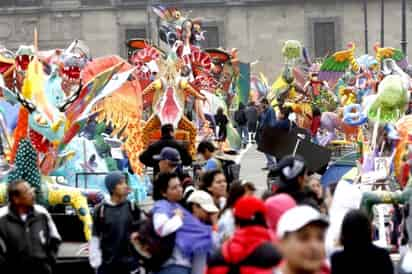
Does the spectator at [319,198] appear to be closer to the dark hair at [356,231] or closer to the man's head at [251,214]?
the dark hair at [356,231]

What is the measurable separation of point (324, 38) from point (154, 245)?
58.9 meters

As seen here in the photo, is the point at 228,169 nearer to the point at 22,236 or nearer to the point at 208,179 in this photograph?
the point at 208,179

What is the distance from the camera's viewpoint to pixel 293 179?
9.32m

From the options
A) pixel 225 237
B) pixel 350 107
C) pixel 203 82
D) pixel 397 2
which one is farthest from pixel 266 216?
pixel 397 2

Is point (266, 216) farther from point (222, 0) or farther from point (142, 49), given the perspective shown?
point (222, 0)

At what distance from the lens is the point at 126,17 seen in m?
69.2

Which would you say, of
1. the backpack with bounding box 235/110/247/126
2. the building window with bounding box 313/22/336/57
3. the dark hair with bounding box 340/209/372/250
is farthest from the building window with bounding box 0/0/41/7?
the dark hair with bounding box 340/209/372/250

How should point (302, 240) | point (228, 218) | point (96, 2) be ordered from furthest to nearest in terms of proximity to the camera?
point (96, 2)
point (228, 218)
point (302, 240)

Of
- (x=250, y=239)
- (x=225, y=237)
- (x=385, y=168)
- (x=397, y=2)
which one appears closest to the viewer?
(x=250, y=239)

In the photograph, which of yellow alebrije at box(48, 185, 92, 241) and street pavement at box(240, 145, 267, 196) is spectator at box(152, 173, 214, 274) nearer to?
yellow alebrije at box(48, 185, 92, 241)

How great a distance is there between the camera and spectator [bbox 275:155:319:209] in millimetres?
9281

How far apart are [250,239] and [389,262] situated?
108 centimetres

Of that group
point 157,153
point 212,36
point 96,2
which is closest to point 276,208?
point 157,153

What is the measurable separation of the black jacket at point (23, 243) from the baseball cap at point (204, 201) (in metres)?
1.04
